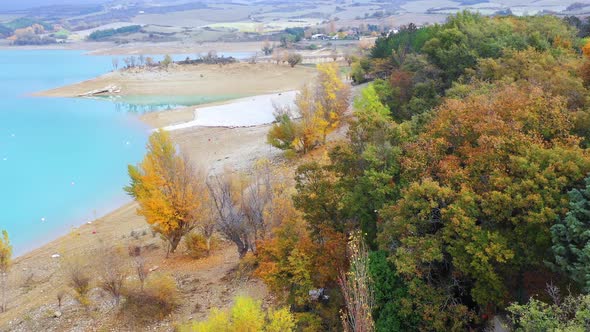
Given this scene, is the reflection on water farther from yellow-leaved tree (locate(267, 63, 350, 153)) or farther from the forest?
the forest

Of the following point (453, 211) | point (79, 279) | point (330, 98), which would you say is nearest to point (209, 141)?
point (330, 98)

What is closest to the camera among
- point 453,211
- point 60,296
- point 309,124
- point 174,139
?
point 453,211

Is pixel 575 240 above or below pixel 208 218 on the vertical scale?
above

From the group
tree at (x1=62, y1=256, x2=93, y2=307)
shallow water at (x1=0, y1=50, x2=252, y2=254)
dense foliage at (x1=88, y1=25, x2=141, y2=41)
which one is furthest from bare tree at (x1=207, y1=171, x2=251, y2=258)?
dense foliage at (x1=88, y1=25, x2=141, y2=41)

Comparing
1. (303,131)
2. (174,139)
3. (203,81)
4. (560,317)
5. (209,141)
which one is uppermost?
(560,317)

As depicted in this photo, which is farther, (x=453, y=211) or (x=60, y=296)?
(x=60, y=296)

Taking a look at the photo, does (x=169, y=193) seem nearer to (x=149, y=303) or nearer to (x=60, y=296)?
(x=149, y=303)
